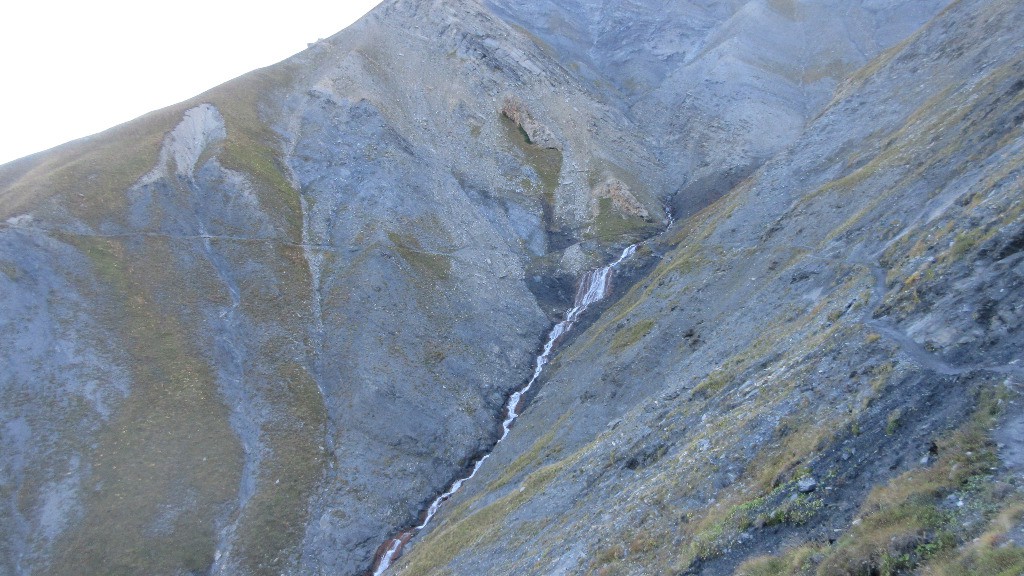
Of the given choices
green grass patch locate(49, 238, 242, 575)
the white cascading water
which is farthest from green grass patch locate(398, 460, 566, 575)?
green grass patch locate(49, 238, 242, 575)

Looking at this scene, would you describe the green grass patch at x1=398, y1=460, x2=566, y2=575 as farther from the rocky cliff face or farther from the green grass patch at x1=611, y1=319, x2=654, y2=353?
the green grass patch at x1=611, y1=319, x2=654, y2=353

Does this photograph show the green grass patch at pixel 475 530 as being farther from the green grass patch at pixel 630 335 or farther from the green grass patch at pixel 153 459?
the green grass patch at pixel 153 459

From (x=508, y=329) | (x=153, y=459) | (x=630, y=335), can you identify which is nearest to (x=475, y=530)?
(x=630, y=335)

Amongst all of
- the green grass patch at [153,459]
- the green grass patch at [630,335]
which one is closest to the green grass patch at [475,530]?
the green grass patch at [630,335]

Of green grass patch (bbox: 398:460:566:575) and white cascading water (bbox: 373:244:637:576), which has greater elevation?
green grass patch (bbox: 398:460:566:575)

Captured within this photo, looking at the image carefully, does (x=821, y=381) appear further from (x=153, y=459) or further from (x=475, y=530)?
(x=153, y=459)
